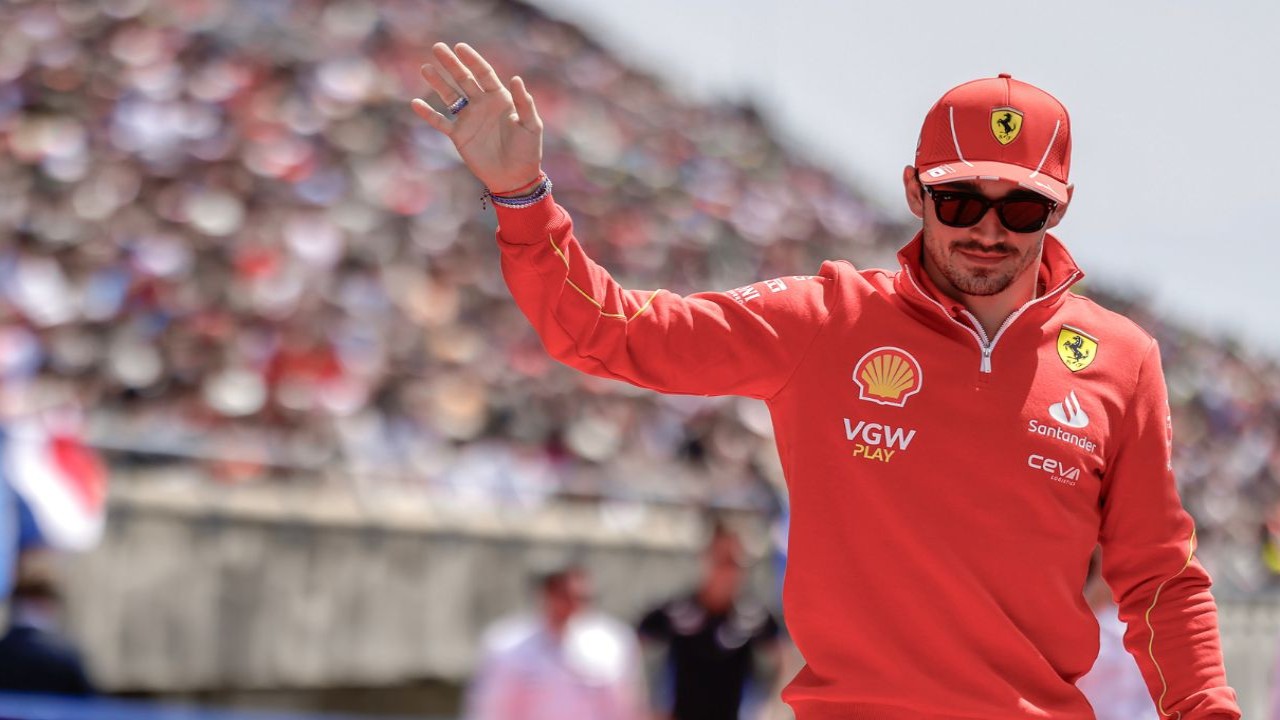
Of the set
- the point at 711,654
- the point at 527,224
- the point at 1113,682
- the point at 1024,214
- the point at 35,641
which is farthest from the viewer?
the point at 711,654

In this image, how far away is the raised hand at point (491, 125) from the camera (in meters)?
2.71

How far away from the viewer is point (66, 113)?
17.1 metres

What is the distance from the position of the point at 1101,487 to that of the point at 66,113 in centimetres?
1584

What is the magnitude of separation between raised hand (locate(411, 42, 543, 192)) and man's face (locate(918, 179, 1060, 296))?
2.20 ft

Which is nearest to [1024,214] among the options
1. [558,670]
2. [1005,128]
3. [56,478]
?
[1005,128]

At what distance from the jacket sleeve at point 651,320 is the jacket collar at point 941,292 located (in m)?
0.13

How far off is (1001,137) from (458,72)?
0.89m

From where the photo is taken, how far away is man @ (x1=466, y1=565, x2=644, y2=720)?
23.3ft

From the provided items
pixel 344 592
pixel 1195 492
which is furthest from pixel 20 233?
pixel 1195 492

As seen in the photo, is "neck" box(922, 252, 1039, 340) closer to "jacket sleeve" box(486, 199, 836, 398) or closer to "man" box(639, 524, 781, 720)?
"jacket sleeve" box(486, 199, 836, 398)

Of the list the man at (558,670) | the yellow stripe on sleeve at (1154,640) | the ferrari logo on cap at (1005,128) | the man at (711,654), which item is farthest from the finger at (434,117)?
the man at (558,670)

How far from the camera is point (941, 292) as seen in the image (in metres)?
2.91

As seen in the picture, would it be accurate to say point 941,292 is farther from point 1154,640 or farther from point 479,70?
point 479,70

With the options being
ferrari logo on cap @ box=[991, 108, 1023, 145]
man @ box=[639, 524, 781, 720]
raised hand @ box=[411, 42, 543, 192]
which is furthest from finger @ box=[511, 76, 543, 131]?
man @ box=[639, 524, 781, 720]
